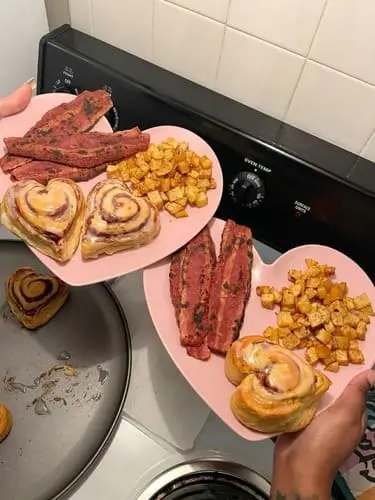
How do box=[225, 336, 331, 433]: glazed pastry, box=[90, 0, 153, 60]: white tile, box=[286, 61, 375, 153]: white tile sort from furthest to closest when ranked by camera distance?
box=[90, 0, 153, 60]: white tile → box=[286, 61, 375, 153]: white tile → box=[225, 336, 331, 433]: glazed pastry

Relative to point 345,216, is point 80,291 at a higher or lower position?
lower

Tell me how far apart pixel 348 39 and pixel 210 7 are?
0.63 ft

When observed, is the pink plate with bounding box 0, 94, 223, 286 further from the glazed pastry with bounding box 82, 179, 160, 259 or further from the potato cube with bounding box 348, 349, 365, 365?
the potato cube with bounding box 348, 349, 365, 365

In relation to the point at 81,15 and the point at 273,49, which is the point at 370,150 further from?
the point at 81,15

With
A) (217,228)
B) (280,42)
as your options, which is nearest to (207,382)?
(217,228)

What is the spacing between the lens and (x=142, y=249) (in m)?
0.65

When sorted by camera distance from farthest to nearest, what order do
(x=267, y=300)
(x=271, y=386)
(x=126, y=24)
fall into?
(x=126, y=24), (x=267, y=300), (x=271, y=386)

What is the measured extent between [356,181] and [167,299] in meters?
0.29

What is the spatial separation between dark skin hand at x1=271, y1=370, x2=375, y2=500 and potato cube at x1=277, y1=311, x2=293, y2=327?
0.10m

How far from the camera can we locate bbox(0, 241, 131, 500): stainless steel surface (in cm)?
65

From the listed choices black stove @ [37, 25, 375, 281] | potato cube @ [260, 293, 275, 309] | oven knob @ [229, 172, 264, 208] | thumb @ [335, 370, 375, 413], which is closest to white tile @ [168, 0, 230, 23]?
black stove @ [37, 25, 375, 281]

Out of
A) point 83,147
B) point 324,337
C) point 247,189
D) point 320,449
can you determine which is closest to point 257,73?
point 247,189

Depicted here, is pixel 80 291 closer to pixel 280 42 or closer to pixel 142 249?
pixel 142 249

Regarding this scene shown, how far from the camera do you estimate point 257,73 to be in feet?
2.30
